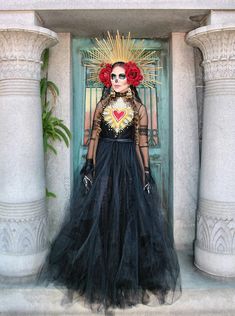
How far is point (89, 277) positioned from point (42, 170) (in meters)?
1.15

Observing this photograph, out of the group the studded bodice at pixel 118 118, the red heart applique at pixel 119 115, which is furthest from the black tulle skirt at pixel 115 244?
the red heart applique at pixel 119 115

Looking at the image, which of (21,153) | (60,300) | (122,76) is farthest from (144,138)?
(60,300)

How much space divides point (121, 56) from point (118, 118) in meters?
0.63

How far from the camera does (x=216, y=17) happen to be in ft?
11.4

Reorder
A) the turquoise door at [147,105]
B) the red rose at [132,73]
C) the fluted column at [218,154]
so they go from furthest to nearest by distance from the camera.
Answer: the turquoise door at [147,105]
the red rose at [132,73]
the fluted column at [218,154]

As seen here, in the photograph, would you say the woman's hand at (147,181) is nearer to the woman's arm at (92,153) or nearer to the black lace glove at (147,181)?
the black lace glove at (147,181)

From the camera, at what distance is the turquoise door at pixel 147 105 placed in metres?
4.37

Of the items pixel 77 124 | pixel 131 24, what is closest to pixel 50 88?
pixel 77 124

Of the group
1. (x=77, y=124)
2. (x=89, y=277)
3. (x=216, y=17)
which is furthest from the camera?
(x=77, y=124)

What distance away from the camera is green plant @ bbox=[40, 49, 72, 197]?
159 inches

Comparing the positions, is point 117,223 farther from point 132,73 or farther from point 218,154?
point 132,73

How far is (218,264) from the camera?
3.60 meters

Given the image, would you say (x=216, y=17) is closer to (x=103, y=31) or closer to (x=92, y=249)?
(x=103, y=31)

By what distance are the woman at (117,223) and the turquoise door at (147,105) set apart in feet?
1.84
